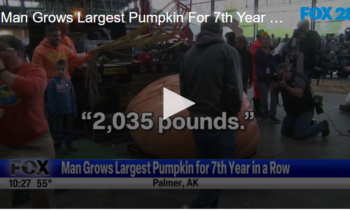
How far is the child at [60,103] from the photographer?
3217mm

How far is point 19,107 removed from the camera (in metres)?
1.87

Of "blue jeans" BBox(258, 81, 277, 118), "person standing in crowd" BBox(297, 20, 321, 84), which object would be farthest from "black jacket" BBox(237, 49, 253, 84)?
"person standing in crowd" BBox(297, 20, 321, 84)

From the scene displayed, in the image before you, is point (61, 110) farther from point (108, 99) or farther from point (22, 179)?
point (22, 179)

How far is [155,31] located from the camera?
12.2 ft

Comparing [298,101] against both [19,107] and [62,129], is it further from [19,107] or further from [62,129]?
[19,107]

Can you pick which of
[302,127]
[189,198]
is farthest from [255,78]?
[189,198]

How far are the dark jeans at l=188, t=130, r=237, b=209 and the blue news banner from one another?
0.05 m

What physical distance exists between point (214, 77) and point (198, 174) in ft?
2.17

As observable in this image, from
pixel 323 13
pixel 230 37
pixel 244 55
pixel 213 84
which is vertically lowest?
pixel 213 84

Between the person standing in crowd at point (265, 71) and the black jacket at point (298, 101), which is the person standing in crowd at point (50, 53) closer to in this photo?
the black jacket at point (298, 101)

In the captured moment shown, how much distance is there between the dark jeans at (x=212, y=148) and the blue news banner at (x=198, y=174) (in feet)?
0.16

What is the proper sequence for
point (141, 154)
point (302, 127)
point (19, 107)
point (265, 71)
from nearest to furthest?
point (19, 107) < point (141, 154) < point (302, 127) < point (265, 71)

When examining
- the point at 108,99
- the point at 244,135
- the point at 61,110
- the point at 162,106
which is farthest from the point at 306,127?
the point at 61,110

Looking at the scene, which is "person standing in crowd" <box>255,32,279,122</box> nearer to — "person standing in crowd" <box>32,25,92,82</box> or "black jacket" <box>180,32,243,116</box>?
"person standing in crowd" <box>32,25,92,82</box>
